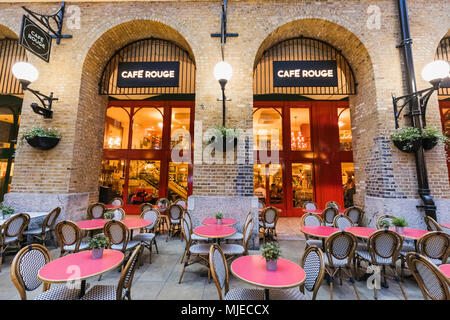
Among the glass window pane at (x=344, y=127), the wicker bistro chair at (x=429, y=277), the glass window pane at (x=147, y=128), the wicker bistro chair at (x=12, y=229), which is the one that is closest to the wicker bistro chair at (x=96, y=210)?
the wicker bistro chair at (x=12, y=229)

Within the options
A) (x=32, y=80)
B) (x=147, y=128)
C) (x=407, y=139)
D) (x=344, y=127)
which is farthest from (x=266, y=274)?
(x=344, y=127)

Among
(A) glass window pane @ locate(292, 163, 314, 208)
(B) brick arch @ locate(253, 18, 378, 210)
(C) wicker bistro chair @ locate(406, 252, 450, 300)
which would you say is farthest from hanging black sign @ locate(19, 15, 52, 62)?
(A) glass window pane @ locate(292, 163, 314, 208)

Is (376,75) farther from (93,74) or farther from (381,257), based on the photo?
(93,74)

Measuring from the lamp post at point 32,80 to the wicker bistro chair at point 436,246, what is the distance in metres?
8.44

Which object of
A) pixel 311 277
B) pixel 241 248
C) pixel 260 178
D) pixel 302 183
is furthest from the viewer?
pixel 260 178

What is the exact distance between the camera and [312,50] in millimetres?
6094

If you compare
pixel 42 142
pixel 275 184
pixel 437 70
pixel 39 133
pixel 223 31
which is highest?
pixel 223 31

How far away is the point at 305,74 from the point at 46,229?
303 inches

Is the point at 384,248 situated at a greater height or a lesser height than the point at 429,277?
lesser

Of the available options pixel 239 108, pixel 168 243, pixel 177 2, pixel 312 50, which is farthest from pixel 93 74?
pixel 312 50

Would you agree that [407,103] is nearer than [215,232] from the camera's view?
No

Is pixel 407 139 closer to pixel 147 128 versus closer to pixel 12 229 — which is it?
pixel 12 229

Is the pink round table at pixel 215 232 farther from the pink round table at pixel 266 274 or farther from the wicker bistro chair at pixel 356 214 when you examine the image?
the wicker bistro chair at pixel 356 214

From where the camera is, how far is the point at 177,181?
9.48 meters
